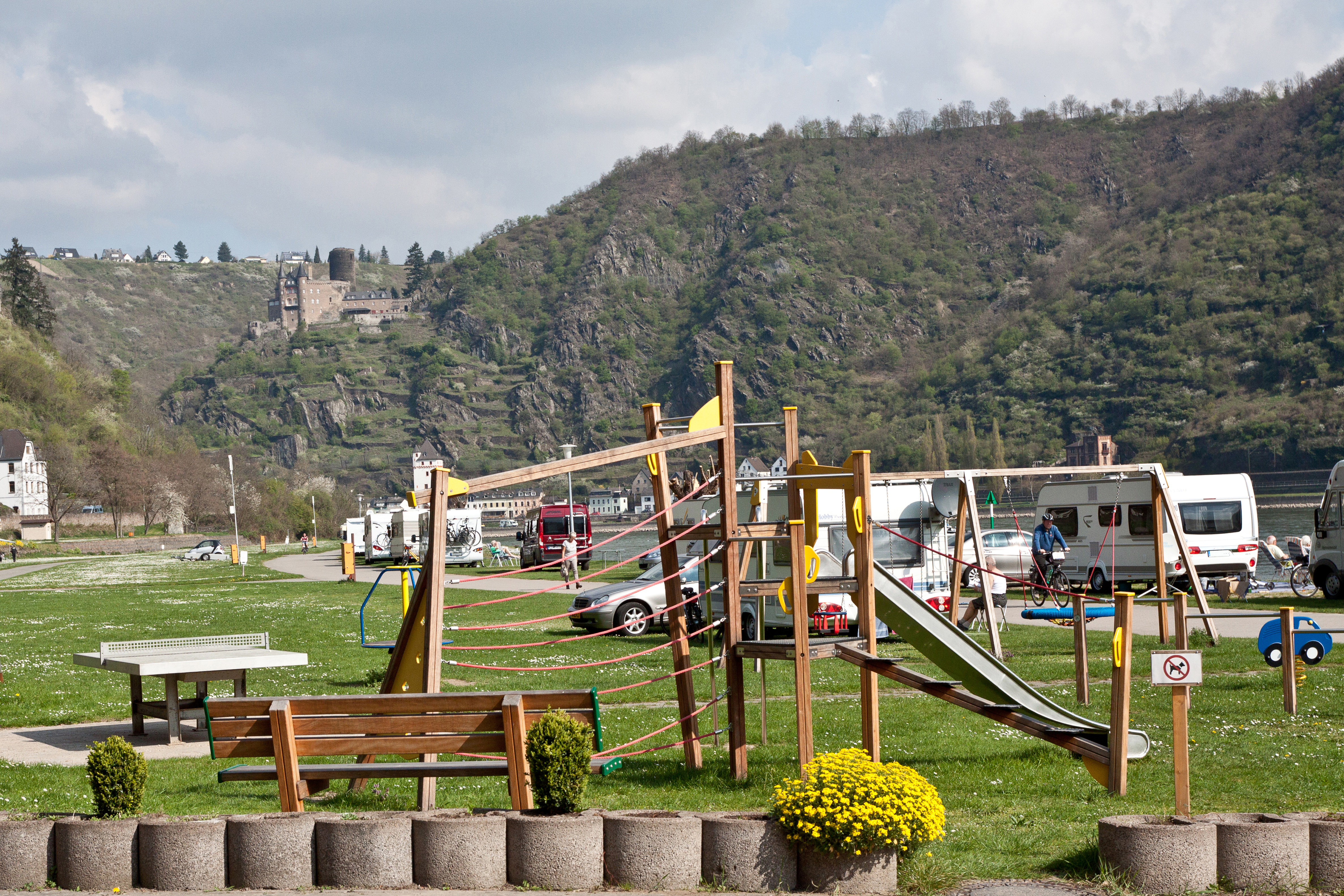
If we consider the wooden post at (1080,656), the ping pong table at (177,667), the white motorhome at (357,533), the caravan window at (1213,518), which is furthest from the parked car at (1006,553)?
the white motorhome at (357,533)

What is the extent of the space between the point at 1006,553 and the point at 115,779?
2744 cm

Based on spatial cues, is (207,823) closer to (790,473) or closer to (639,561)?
(790,473)

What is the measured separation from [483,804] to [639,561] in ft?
104

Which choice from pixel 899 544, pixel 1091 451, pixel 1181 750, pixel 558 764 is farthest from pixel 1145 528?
pixel 1091 451

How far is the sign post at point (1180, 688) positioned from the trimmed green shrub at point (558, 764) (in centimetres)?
306

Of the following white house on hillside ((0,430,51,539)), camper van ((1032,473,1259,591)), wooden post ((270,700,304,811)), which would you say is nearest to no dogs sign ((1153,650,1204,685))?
wooden post ((270,700,304,811))

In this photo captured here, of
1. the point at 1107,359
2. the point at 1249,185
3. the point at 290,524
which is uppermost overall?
the point at 1249,185

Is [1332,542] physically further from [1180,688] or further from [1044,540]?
[1180,688]

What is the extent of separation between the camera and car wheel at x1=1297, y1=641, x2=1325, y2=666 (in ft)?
46.9

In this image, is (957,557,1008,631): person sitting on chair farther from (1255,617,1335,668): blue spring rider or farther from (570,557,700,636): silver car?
(570,557,700,636): silver car

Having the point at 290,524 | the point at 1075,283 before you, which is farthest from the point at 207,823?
the point at 1075,283

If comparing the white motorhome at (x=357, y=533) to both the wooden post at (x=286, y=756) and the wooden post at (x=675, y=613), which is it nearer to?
the wooden post at (x=675, y=613)

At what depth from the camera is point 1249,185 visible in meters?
169

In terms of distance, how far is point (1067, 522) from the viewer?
30016 millimetres
